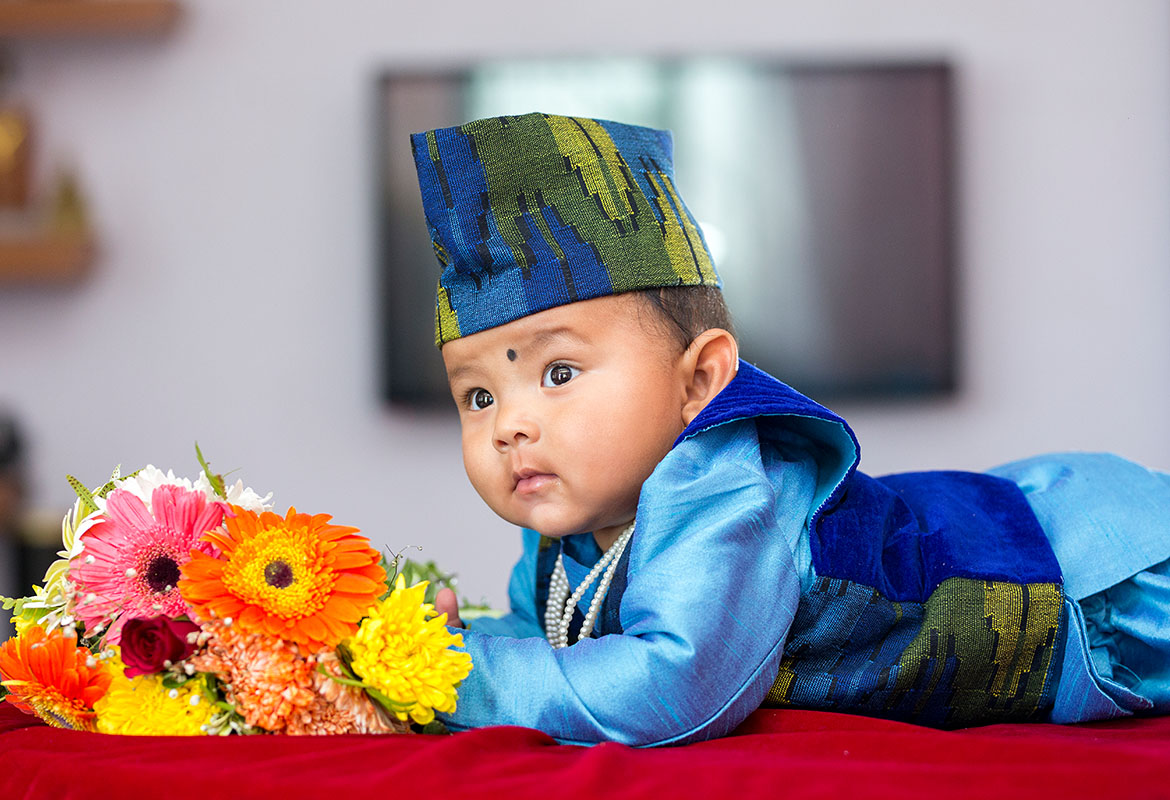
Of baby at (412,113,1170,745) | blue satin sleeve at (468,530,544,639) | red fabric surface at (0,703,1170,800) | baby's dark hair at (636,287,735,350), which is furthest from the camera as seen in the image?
blue satin sleeve at (468,530,544,639)

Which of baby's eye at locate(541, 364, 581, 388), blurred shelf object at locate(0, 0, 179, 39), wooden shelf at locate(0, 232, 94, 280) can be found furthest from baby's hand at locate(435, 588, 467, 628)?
blurred shelf object at locate(0, 0, 179, 39)

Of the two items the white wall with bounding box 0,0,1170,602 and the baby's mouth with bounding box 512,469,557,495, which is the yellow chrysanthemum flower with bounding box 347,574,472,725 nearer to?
the baby's mouth with bounding box 512,469,557,495

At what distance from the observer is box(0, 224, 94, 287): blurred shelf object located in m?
2.22

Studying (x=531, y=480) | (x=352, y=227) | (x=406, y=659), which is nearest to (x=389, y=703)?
(x=406, y=659)

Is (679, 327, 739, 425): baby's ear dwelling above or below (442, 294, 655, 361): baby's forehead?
below

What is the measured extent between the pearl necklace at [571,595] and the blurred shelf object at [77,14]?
1.83 m

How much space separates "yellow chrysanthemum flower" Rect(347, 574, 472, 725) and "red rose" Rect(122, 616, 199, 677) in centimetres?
10

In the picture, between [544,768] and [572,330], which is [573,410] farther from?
[544,768]

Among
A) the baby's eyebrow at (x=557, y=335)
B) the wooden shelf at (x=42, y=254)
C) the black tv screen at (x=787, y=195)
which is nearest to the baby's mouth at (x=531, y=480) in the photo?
the baby's eyebrow at (x=557, y=335)

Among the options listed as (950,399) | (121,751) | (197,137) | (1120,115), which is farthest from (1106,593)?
(197,137)

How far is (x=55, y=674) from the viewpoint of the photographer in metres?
0.67

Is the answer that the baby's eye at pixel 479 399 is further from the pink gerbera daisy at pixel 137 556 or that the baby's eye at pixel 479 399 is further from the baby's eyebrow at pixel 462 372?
the pink gerbera daisy at pixel 137 556

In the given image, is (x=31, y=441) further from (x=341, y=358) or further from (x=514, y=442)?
(x=514, y=442)

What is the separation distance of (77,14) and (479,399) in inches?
72.8
